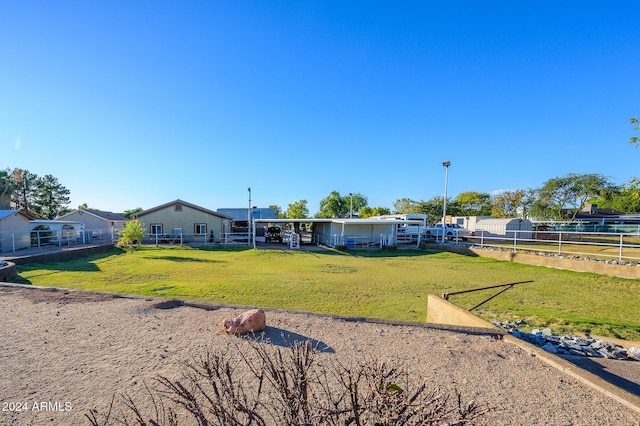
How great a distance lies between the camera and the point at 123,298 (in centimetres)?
618

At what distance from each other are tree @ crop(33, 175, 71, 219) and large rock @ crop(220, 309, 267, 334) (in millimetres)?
54090

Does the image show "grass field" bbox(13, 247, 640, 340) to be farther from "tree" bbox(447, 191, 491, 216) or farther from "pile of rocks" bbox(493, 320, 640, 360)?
"tree" bbox(447, 191, 491, 216)

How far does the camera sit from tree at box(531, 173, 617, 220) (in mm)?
32125

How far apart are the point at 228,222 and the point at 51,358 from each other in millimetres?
26361

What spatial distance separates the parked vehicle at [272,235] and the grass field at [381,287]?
1562 centimetres

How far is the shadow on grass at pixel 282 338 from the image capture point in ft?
12.5

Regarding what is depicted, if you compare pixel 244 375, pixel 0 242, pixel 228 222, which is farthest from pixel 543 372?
pixel 228 222

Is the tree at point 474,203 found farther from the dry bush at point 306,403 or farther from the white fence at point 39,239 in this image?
the dry bush at point 306,403

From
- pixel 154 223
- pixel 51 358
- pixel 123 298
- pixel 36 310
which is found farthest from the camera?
pixel 154 223

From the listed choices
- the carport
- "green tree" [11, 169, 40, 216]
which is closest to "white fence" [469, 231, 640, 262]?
the carport

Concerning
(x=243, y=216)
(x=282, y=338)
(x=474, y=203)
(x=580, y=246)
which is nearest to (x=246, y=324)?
(x=282, y=338)

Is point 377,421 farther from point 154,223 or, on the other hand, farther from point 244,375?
point 154,223

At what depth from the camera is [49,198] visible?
42.8 meters

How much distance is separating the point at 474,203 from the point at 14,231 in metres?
60.3
